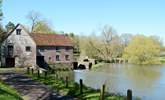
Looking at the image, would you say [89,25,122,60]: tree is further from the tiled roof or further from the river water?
the river water

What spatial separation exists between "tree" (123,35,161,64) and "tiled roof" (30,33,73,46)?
33.9 metres

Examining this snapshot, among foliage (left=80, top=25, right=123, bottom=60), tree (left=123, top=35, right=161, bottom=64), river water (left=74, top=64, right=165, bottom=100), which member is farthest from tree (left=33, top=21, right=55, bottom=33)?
river water (left=74, top=64, right=165, bottom=100)

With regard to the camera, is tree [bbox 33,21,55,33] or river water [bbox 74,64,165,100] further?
tree [bbox 33,21,55,33]

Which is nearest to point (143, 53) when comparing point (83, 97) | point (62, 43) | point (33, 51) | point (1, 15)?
point (62, 43)

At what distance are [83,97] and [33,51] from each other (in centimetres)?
4312

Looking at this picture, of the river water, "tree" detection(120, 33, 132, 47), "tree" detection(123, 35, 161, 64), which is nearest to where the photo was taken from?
the river water

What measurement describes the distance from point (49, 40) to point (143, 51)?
3878 centimetres

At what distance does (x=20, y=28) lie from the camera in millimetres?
61625

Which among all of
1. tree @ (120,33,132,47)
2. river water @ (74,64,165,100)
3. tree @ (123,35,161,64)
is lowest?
river water @ (74,64,165,100)

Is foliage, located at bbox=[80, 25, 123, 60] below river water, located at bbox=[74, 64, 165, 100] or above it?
above

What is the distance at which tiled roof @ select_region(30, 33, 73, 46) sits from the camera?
6624 centimetres

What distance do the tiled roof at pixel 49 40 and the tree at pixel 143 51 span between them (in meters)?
33.9

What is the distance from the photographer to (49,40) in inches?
2675

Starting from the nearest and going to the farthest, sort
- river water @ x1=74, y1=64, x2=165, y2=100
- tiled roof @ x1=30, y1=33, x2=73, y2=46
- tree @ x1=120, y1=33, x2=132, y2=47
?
river water @ x1=74, y1=64, x2=165, y2=100 < tiled roof @ x1=30, y1=33, x2=73, y2=46 < tree @ x1=120, y1=33, x2=132, y2=47
